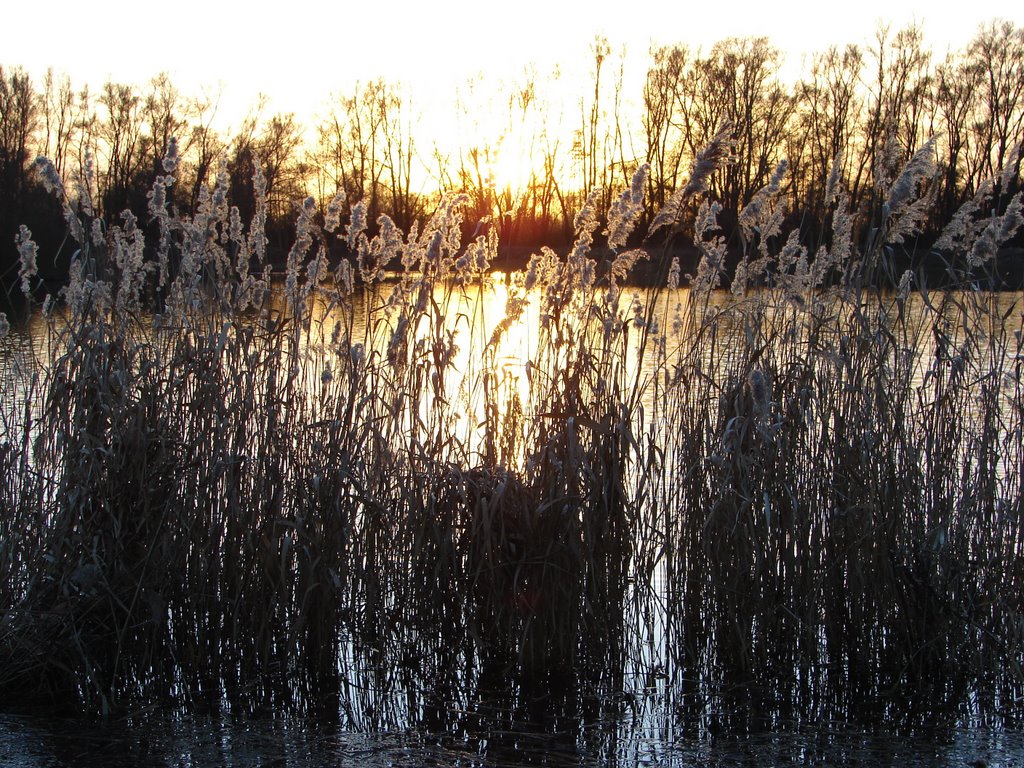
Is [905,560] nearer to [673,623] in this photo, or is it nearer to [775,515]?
[775,515]

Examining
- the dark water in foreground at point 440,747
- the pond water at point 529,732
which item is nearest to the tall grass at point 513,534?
the pond water at point 529,732

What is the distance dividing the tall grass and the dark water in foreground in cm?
15

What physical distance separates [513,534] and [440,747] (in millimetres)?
688

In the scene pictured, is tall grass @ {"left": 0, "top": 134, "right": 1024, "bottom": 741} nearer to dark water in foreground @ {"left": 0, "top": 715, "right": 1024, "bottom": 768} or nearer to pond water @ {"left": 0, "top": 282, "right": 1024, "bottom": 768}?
pond water @ {"left": 0, "top": 282, "right": 1024, "bottom": 768}

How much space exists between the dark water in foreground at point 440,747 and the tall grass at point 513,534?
0.50ft

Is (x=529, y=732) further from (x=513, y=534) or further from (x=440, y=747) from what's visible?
(x=513, y=534)

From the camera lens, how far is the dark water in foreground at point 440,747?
2637 millimetres

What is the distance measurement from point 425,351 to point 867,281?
5.03ft

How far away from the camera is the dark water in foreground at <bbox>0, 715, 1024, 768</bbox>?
264 centimetres

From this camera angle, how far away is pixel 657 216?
126 inches

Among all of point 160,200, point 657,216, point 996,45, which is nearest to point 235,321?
point 160,200

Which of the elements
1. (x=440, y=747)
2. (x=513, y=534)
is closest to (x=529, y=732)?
(x=440, y=747)

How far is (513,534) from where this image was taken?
3139 mm

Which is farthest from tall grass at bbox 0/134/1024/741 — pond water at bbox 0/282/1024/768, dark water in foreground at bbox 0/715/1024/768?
dark water in foreground at bbox 0/715/1024/768
